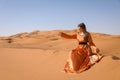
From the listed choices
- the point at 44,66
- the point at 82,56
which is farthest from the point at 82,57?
the point at 44,66

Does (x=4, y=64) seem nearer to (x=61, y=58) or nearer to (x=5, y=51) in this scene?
(x=61, y=58)

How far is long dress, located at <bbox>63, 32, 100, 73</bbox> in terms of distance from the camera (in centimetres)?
959

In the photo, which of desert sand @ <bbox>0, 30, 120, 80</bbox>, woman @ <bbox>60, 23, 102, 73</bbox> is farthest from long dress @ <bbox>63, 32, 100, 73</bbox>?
desert sand @ <bbox>0, 30, 120, 80</bbox>

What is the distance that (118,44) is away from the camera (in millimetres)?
18062

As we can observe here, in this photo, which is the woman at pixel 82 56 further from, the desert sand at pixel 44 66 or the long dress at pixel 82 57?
the desert sand at pixel 44 66

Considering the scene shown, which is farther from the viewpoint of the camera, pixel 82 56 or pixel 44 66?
pixel 44 66

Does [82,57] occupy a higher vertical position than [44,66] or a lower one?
higher

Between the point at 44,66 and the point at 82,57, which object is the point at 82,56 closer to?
the point at 82,57

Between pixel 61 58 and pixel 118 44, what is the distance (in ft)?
23.2

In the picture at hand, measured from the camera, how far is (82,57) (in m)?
9.77

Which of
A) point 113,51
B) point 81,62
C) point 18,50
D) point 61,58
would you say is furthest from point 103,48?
point 81,62

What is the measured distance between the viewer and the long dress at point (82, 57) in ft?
31.4

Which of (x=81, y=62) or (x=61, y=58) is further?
(x=61, y=58)

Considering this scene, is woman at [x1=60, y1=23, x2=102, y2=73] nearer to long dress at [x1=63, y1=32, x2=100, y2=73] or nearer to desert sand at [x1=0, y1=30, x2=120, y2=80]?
long dress at [x1=63, y1=32, x2=100, y2=73]
